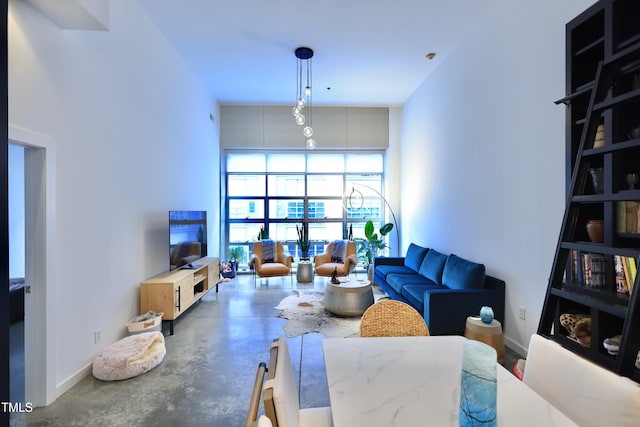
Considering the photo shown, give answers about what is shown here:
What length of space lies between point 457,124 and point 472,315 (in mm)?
2458

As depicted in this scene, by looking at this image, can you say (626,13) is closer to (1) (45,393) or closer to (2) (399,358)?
(2) (399,358)

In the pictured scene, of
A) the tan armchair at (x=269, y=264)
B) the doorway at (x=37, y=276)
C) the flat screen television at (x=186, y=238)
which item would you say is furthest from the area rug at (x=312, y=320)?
the doorway at (x=37, y=276)

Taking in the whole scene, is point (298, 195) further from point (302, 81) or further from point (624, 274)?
point (624, 274)

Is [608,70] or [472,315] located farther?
[472,315]

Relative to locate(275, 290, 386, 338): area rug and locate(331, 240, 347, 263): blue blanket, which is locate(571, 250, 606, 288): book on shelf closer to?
locate(275, 290, 386, 338): area rug

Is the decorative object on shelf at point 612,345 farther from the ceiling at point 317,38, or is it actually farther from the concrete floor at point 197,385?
the ceiling at point 317,38

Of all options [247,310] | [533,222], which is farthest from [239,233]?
[533,222]

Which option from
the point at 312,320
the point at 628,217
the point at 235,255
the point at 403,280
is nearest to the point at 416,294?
the point at 403,280

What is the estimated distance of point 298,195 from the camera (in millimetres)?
6934

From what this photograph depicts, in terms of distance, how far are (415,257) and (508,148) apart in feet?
7.70

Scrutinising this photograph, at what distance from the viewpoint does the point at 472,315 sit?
10.3 feet

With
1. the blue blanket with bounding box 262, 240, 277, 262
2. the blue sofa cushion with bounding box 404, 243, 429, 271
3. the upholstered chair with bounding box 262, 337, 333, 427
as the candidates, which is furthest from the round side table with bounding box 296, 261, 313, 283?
the upholstered chair with bounding box 262, 337, 333, 427

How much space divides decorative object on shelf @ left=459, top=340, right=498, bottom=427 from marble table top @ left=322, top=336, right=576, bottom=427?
0.11m

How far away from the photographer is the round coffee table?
13.1ft
